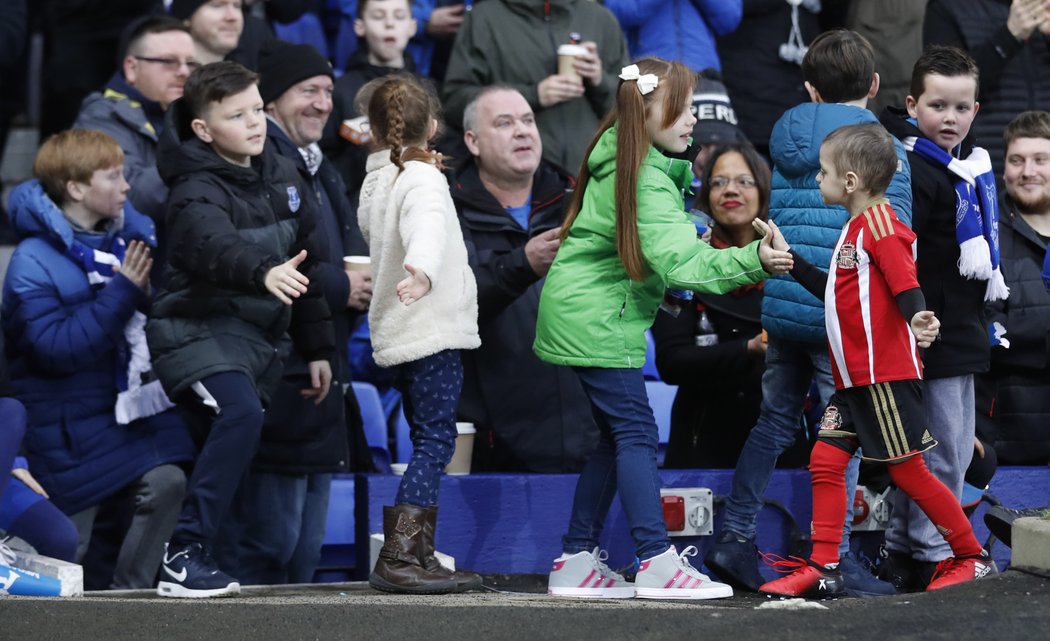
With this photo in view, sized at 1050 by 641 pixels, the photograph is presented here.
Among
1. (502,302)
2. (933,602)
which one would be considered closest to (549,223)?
(502,302)

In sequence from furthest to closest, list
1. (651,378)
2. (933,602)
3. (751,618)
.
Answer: (651,378) < (933,602) < (751,618)

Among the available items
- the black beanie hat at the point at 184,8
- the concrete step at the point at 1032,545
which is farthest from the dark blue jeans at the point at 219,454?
the black beanie hat at the point at 184,8

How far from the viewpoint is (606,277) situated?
6.17m

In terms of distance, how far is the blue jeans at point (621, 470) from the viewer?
236 inches

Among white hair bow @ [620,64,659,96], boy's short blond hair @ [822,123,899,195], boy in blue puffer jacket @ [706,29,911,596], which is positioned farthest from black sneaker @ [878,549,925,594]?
white hair bow @ [620,64,659,96]

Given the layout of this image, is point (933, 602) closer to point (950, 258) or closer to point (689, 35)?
point (950, 258)

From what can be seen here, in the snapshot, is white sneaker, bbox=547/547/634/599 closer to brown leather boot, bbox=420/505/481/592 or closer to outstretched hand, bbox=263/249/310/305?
brown leather boot, bbox=420/505/481/592

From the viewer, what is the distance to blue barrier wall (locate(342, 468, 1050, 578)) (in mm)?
6785

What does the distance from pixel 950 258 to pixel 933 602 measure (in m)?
1.76

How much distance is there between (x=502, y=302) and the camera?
23.3ft

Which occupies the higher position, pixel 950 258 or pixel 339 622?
pixel 950 258

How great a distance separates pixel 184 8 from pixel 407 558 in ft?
12.3

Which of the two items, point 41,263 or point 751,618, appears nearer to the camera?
point 751,618

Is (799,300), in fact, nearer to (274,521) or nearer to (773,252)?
(773,252)
